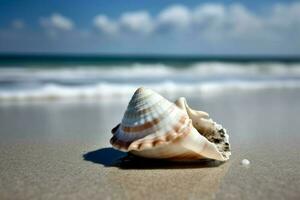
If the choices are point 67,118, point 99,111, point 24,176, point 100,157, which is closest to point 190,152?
point 100,157

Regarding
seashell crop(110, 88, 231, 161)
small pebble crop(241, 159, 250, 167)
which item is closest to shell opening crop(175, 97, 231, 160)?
seashell crop(110, 88, 231, 161)

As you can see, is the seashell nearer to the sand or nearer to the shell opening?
the shell opening

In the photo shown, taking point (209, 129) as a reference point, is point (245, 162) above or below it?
below

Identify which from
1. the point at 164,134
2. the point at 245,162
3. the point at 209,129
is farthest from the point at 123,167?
the point at 245,162

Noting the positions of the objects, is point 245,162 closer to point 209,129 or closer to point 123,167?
point 209,129

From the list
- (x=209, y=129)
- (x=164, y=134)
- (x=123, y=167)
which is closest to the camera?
(x=164, y=134)

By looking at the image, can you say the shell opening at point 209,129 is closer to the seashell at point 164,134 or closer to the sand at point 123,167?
the seashell at point 164,134

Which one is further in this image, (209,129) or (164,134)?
(209,129)

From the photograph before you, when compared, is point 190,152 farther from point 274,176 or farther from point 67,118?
point 67,118
